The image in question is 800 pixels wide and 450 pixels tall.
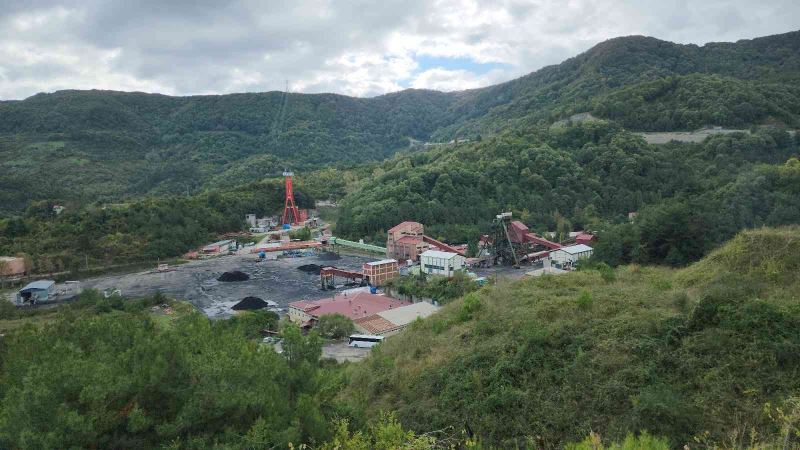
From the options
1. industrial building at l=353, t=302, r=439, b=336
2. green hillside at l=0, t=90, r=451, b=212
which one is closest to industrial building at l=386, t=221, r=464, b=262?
industrial building at l=353, t=302, r=439, b=336

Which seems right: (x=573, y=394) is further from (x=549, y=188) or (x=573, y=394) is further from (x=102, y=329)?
(x=549, y=188)

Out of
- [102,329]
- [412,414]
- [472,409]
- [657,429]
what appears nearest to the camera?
[657,429]

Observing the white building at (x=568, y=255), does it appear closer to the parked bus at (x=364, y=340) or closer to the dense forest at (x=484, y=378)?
the parked bus at (x=364, y=340)

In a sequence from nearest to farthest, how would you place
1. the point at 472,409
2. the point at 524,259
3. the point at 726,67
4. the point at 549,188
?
1. the point at 472,409
2. the point at 524,259
3. the point at 549,188
4. the point at 726,67

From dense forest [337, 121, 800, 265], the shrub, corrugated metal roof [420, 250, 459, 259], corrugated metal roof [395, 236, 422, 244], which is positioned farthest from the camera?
dense forest [337, 121, 800, 265]

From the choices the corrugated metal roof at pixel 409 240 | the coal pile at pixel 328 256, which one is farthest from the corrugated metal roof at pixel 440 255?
the coal pile at pixel 328 256

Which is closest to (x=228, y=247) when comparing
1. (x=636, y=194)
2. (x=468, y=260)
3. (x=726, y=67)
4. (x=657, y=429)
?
(x=468, y=260)

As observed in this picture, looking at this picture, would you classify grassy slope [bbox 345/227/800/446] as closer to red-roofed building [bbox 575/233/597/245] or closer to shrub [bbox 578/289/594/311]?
shrub [bbox 578/289/594/311]
